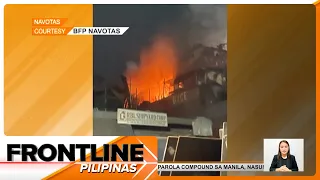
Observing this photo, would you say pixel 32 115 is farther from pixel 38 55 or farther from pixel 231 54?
pixel 231 54

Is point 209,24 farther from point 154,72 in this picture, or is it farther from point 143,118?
point 143,118

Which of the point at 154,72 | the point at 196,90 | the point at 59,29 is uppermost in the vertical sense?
the point at 59,29

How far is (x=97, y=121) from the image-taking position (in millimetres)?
2869

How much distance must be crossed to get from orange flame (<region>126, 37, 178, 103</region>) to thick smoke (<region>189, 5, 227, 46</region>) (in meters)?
0.18

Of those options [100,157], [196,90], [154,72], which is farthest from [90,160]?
[196,90]

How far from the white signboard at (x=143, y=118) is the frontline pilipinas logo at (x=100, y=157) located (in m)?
0.09

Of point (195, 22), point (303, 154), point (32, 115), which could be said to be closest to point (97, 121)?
point (32, 115)

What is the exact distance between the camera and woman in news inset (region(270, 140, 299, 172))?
2914mm

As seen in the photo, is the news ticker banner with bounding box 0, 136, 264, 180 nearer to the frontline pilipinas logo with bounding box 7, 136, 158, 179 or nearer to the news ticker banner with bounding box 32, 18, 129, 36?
the frontline pilipinas logo with bounding box 7, 136, 158, 179

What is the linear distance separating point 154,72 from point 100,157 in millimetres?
634

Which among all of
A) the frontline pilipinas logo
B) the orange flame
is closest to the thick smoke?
the orange flame

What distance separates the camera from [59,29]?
2.89 metres

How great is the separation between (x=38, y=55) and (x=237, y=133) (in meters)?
1.34

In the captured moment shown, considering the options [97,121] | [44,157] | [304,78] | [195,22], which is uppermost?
[195,22]
